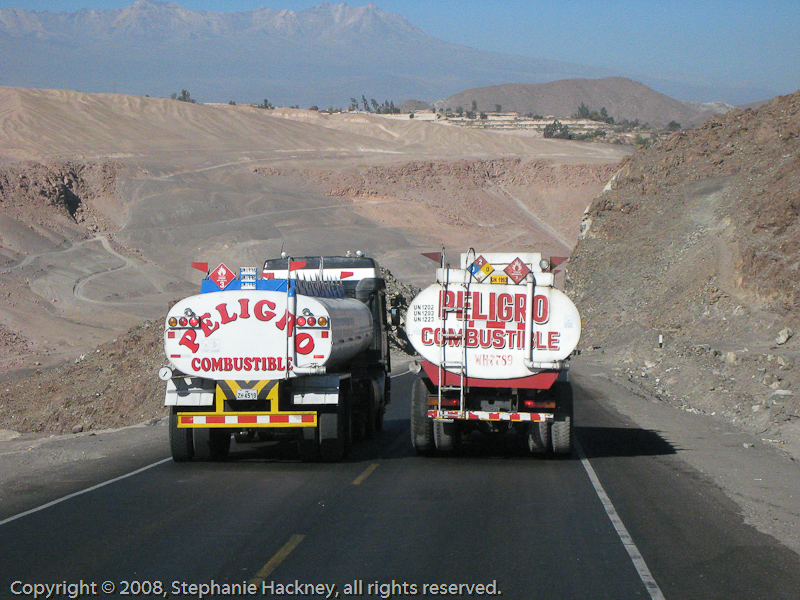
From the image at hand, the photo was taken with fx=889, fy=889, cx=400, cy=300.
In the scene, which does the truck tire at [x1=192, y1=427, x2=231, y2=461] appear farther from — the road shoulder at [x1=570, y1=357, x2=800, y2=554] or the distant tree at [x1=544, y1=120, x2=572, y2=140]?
the distant tree at [x1=544, y1=120, x2=572, y2=140]

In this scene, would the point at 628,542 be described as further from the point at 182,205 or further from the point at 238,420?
the point at 182,205

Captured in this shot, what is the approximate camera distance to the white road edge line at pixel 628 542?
23.1ft

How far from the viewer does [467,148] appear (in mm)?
118125

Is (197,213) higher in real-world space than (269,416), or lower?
higher

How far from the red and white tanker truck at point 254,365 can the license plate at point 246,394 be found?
0.01m

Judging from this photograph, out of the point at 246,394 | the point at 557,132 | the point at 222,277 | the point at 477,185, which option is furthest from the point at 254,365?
the point at 557,132

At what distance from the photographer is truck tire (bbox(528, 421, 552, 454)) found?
13.5 meters

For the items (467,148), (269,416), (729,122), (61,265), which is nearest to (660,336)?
(729,122)

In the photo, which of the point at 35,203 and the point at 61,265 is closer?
the point at 61,265

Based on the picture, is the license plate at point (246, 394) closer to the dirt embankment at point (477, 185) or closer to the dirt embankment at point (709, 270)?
the dirt embankment at point (709, 270)

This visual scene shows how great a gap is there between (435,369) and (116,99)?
355 feet

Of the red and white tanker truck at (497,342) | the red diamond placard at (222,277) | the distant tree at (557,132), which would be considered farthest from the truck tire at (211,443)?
the distant tree at (557,132)

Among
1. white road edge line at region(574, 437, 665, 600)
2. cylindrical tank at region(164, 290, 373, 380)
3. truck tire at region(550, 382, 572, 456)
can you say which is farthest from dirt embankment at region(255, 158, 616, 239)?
white road edge line at region(574, 437, 665, 600)

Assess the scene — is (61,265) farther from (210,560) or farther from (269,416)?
(210,560)
